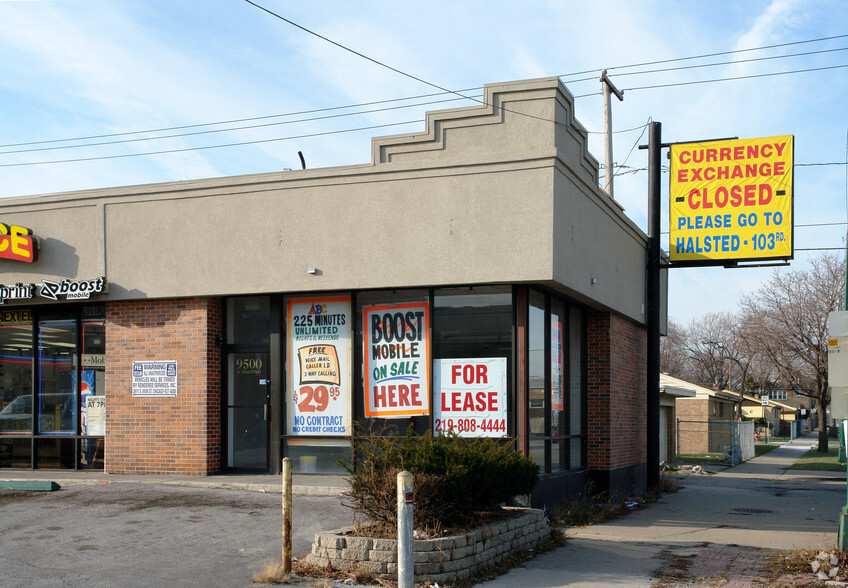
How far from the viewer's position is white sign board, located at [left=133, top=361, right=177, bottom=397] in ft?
48.5

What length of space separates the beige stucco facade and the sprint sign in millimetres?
1347

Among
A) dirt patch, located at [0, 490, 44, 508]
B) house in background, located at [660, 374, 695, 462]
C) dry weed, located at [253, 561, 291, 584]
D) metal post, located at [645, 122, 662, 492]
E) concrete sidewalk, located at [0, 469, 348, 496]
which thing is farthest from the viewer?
house in background, located at [660, 374, 695, 462]

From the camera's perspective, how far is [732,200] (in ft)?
55.2

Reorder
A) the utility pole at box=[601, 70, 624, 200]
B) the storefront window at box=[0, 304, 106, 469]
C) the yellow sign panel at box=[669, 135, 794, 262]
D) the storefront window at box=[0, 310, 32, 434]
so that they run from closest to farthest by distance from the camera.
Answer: the storefront window at box=[0, 304, 106, 469]
the storefront window at box=[0, 310, 32, 434]
the yellow sign panel at box=[669, 135, 794, 262]
the utility pole at box=[601, 70, 624, 200]

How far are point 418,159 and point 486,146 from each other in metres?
1.09

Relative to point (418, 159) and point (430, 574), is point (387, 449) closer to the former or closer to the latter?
point (430, 574)

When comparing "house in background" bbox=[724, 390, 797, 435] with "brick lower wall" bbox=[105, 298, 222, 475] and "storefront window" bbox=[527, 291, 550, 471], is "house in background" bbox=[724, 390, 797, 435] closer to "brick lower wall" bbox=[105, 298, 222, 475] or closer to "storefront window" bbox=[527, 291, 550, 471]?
"storefront window" bbox=[527, 291, 550, 471]

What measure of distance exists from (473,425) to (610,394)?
406cm

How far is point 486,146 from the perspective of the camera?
13297mm

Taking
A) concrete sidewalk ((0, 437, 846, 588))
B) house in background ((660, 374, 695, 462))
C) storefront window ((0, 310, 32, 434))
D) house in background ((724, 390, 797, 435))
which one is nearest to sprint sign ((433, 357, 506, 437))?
concrete sidewalk ((0, 437, 846, 588))

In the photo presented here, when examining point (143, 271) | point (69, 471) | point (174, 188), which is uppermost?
point (174, 188)

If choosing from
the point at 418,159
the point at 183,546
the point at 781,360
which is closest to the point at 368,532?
the point at 183,546

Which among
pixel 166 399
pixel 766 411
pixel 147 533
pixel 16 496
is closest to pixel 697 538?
pixel 147 533

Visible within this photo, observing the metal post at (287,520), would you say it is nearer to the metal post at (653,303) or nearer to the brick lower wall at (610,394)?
the brick lower wall at (610,394)
